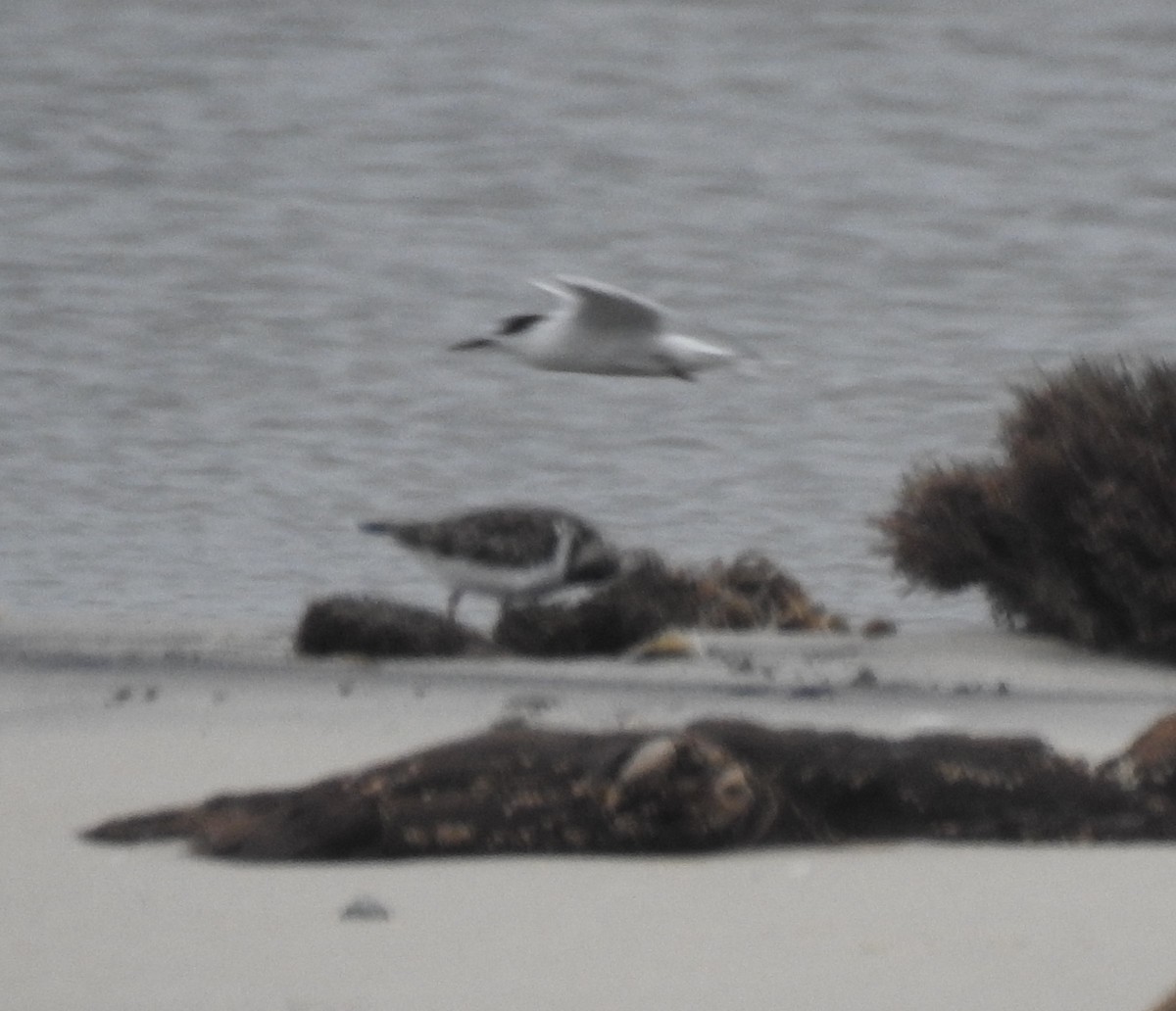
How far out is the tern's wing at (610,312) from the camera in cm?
1131

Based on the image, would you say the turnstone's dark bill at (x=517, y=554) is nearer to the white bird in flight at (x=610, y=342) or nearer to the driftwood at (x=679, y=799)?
the white bird in flight at (x=610, y=342)

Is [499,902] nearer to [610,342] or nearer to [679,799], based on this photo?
[679,799]

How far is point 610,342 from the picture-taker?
37.9 ft

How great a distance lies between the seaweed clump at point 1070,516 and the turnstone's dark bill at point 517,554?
2.88ft

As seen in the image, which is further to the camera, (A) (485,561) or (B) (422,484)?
(B) (422,484)

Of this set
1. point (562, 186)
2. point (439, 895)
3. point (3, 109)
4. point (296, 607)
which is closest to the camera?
point (439, 895)

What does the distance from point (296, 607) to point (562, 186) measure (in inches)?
429

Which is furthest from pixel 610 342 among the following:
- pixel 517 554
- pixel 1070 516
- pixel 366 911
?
pixel 366 911

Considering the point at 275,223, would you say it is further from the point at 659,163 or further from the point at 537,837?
the point at 537,837

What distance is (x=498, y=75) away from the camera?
25328 mm

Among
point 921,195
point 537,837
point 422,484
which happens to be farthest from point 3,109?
point 537,837

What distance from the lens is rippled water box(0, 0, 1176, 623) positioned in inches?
551

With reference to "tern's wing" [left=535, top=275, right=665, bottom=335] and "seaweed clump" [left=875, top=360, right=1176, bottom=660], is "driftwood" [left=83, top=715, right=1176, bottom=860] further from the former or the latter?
"tern's wing" [left=535, top=275, right=665, bottom=335]

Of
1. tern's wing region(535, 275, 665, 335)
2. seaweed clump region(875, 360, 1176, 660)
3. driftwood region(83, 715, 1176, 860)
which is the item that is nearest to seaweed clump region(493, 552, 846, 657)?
seaweed clump region(875, 360, 1176, 660)
